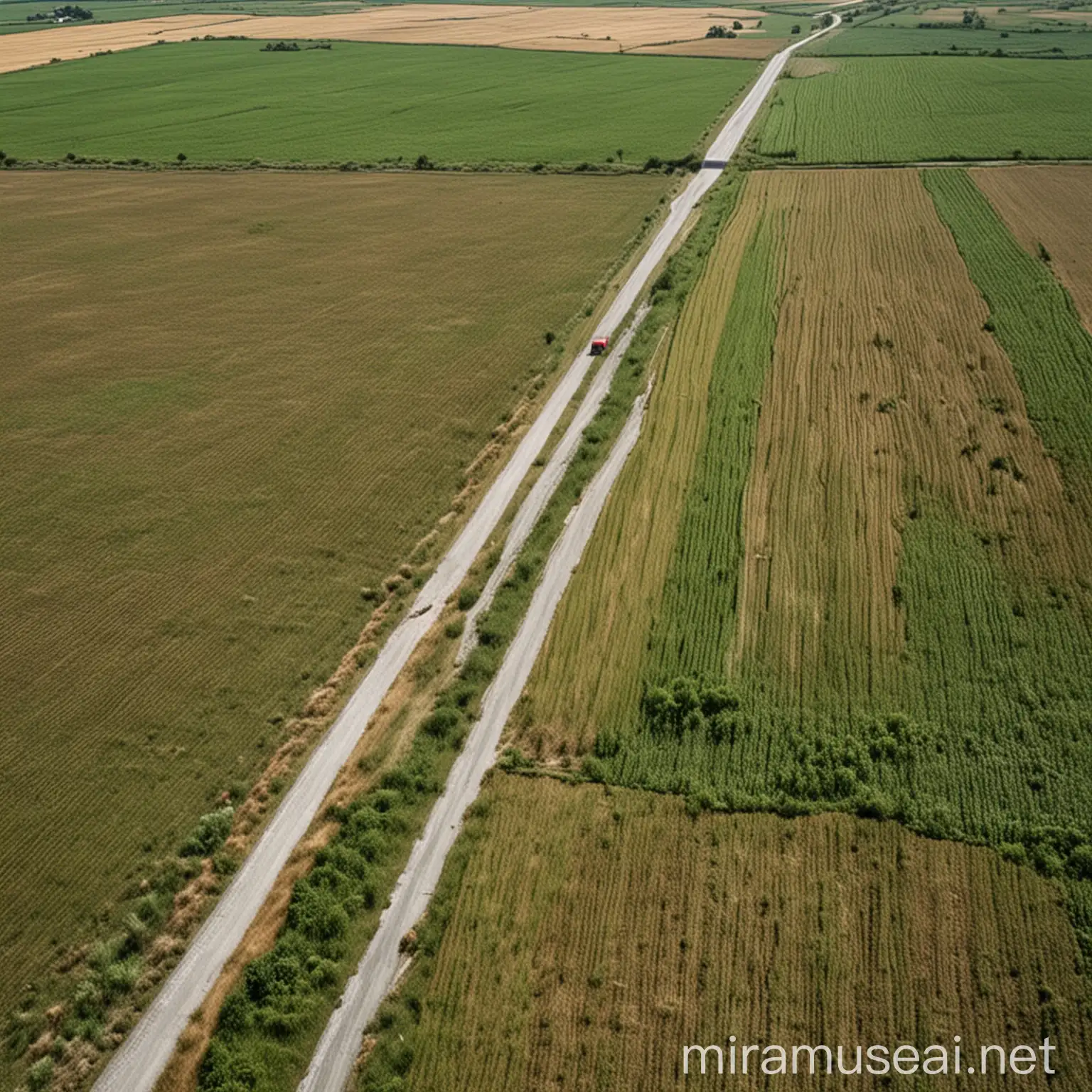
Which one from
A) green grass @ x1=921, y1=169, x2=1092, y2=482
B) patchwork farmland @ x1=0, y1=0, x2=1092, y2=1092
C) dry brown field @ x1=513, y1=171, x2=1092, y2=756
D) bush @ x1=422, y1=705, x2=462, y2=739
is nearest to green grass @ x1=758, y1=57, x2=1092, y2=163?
patchwork farmland @ x1=0, y1=0, x2=1092, y2=1092

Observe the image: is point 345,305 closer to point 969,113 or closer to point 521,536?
point 521,536

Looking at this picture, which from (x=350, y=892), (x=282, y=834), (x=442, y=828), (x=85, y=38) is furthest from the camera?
(x=85, y=38)

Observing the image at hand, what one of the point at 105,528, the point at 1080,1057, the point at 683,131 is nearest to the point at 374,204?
the point at 683,131

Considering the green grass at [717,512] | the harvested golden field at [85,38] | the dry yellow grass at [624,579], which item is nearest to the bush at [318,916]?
the dry yellow grass at [624,579]

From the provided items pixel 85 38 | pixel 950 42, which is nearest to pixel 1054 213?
pixel 950 42

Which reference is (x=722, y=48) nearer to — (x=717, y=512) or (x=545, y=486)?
(x=545, y=486)

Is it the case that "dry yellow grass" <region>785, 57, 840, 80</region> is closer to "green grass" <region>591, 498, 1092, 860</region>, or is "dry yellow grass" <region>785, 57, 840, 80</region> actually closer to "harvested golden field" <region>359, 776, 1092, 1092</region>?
"green grass" <region>591, 498, 1092, 860</region>
